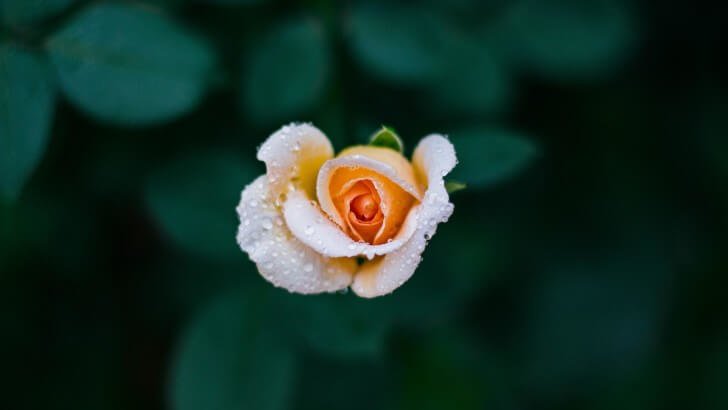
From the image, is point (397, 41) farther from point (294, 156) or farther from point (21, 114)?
point (21, 114)

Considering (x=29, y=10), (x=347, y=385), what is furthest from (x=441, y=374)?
(x=29, y=10)

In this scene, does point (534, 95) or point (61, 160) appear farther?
point (534, 95)

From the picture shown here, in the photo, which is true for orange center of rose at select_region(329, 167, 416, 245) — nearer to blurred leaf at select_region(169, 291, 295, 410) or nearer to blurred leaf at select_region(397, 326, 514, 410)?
blurred leaf at select_region(169, 291, 295, 410)

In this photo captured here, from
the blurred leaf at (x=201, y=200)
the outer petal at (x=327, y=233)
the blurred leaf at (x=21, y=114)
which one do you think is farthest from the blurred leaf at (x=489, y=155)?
the blurred leaf at (x=21, y=114)

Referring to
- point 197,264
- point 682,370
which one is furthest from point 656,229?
point 197,264

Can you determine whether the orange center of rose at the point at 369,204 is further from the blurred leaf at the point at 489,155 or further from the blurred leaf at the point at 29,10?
the blurred leaf at the point at 29,10

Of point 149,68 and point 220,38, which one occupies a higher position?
point 220,38

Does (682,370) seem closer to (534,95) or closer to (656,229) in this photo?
(656,229)

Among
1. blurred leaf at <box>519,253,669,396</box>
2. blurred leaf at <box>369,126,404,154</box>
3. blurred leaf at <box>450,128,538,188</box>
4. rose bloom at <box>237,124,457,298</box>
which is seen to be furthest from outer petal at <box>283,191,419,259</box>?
blurred leaf at <box>519,253,669,396</box>

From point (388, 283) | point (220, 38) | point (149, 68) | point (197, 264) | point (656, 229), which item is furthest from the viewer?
point (656, 229)
